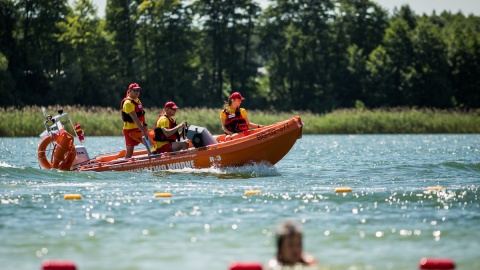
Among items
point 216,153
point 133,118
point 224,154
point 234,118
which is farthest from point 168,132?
point 234,118

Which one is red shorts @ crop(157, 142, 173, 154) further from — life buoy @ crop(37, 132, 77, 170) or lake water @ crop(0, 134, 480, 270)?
life buoy @ crop(37, 132, 77, 170)

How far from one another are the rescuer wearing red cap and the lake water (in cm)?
77

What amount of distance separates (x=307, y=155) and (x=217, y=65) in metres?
40.4

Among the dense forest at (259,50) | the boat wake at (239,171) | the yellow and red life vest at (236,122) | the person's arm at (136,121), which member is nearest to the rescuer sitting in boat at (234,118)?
the yellow and red life vest at (236,122)

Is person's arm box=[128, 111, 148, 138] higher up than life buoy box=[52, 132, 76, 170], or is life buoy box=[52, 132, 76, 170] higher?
person's arm box=[128, 111, 148, 138]

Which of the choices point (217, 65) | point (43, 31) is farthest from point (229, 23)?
point (43, 31)

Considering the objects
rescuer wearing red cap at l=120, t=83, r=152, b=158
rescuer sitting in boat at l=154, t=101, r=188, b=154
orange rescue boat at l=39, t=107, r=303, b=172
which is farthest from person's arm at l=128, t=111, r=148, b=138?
orange rescue boat at l=39, t=107, r=303, b=172

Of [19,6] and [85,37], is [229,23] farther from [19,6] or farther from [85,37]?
[19,6]

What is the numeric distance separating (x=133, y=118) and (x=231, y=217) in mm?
6183

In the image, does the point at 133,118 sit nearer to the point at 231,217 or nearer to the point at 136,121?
the point at 136,121

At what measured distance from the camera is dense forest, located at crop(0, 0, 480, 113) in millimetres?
61906

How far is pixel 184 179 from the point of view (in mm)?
18594

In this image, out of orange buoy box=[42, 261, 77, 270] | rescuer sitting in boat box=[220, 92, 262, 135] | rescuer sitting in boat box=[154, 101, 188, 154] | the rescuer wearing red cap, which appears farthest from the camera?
rescuer sitting in boat box=[220, 92, 262, 135]

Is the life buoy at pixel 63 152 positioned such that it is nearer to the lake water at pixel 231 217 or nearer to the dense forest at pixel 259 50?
the lake water at pixel 231 217
